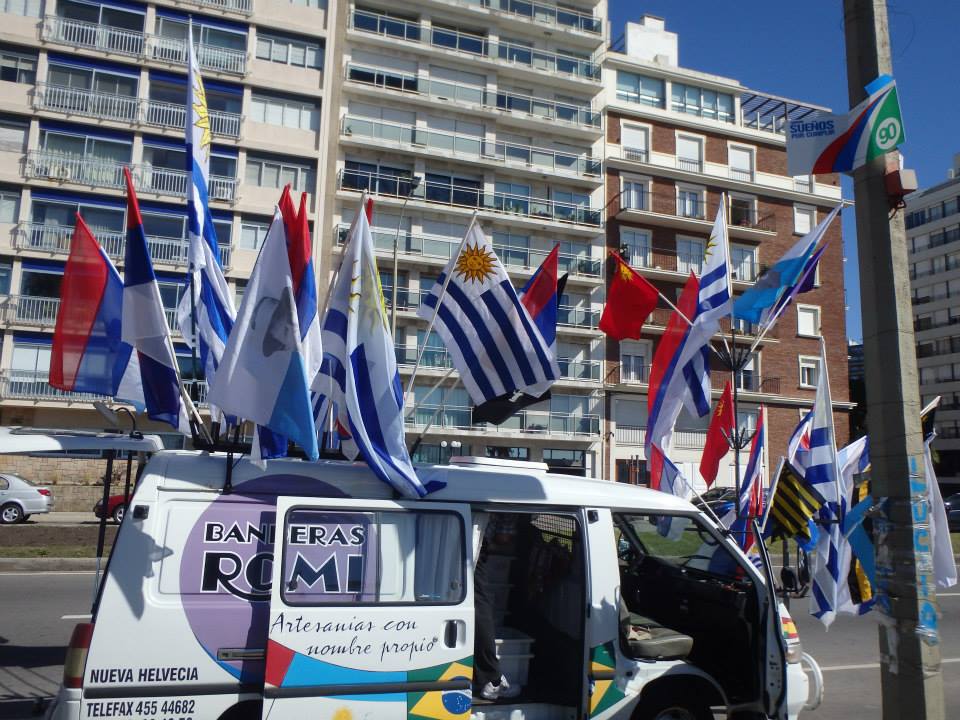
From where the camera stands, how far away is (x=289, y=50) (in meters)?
33.4

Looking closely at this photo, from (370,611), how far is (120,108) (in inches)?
1271

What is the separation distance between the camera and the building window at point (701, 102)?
4097 centimetres

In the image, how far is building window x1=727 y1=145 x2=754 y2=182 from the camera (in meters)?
41.6

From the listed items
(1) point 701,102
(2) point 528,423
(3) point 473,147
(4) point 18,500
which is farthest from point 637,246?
(4) point 18,500

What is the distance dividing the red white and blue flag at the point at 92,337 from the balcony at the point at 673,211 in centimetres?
3427

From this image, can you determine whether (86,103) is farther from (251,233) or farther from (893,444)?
(893,444)

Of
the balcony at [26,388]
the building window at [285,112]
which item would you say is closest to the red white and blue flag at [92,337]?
the balcony at [26,388]

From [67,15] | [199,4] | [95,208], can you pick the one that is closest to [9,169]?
[95,208]

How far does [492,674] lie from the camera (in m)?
4.79

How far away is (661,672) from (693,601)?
1.04 m

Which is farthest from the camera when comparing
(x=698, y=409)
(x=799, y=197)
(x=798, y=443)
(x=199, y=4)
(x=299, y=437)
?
(x=799, y=197)

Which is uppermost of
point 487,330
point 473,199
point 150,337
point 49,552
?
point 473,199

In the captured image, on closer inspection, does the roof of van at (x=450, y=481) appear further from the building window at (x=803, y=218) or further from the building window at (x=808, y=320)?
the building window at (x=803, y=218)

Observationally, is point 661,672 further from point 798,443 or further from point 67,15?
point 67,15
